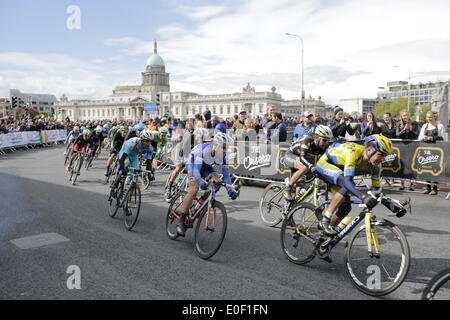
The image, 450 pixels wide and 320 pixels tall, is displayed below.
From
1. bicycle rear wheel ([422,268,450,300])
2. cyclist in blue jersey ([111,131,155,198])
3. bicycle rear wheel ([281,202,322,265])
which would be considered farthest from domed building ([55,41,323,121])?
bicycle rear wheel ([422,268,450,300])

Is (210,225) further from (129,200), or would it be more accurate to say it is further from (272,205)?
(129,200)

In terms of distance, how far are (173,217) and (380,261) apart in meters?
3.48

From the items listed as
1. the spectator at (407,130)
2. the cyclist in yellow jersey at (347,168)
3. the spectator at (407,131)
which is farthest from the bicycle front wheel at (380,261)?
the spectator at (407,130)

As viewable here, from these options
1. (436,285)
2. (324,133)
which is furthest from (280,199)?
(436,285)

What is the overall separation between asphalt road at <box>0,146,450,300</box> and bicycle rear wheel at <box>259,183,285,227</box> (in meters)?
0.23

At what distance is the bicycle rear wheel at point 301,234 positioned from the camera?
5234 mm

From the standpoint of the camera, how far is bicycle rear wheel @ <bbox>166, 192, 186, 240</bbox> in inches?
256

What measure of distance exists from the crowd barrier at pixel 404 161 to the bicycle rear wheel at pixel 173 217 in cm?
433

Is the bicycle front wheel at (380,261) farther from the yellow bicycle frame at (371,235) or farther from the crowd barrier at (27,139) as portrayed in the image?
the crowd barrier at (27,139)

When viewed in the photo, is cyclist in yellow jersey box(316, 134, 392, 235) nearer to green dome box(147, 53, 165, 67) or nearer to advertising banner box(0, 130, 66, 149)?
advertising banner box(0, 130, 66, 149)
